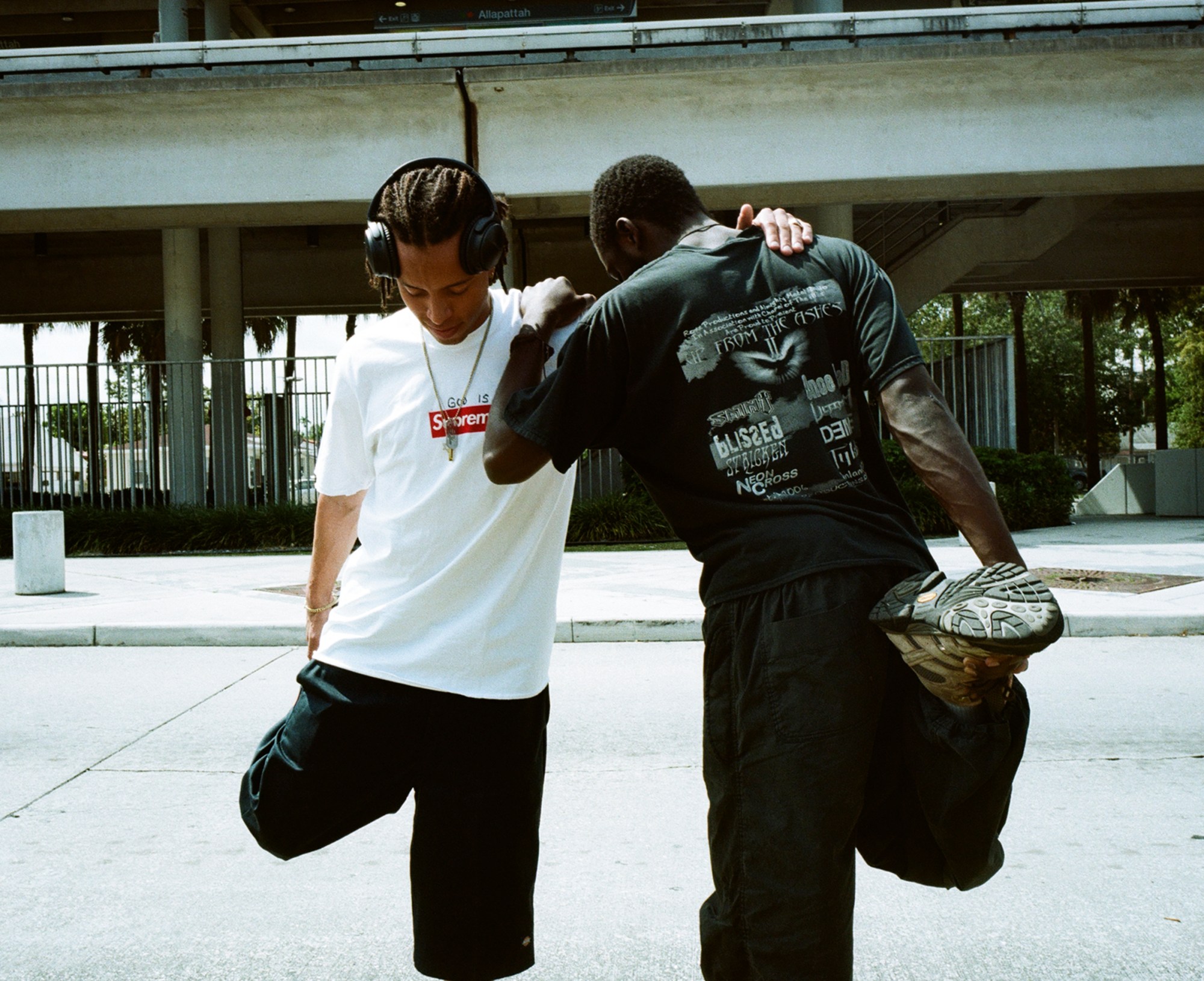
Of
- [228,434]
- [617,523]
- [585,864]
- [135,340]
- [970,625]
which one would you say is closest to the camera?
[970,625]

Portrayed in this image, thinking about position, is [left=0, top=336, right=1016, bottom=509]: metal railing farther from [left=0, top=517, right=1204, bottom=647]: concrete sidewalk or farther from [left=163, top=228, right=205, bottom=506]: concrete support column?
[left=0, top=517, right=1204, bottom=647]: concrete sidewalk

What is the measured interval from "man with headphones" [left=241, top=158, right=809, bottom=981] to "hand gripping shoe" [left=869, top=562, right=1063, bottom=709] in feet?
2.71

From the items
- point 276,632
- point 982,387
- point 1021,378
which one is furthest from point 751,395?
point 1021,378

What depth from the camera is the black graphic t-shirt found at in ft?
6.99

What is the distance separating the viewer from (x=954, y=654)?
6.13ft

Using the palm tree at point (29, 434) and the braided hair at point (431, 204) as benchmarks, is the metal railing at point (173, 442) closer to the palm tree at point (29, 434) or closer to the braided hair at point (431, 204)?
the palm tree at point (29, 434)

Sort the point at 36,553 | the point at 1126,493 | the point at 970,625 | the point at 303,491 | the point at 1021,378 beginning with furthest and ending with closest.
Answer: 1. the point at 1021,378
2. the point at 1126,493
3. the point at 303,491
4. the point at 36,553
5. the point at 970,625

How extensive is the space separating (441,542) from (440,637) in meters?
0.20

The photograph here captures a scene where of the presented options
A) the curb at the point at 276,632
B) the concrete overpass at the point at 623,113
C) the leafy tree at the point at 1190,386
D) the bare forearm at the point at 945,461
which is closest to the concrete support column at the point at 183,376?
the concrete overpass at the point at 623,113

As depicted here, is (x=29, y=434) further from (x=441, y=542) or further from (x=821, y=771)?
(x=821, y=771)

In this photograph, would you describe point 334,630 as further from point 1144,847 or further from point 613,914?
point 1144,847

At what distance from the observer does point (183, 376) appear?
18688 millimetres

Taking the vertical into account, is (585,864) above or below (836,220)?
below

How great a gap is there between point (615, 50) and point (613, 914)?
43.6 ft
